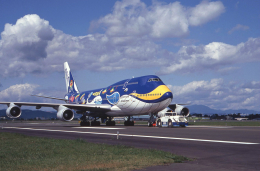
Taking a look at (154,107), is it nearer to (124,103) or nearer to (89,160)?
(124,103)

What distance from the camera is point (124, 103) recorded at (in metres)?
39.1

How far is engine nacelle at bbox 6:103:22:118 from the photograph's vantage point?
125 feet

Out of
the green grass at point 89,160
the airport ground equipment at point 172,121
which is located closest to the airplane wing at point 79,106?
the airport ground equipment at point 172,121

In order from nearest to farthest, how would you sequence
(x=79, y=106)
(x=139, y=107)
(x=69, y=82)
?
(x=139, y=107)
(x=79, y=106)
(x=69, y=82)

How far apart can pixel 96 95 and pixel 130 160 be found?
37.2 m

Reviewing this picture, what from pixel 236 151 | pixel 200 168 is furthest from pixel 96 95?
pixel 200 168

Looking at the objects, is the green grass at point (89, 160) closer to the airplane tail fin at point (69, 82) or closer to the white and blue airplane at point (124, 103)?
the white and blue airplane at point (124, 103)

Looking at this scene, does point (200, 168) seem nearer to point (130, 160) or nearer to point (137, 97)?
point (130, 160)

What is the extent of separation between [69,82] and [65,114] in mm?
23116

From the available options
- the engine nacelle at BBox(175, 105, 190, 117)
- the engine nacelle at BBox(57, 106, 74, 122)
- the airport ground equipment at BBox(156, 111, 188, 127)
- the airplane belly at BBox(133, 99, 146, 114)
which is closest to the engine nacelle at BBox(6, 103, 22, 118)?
the engine nacelle at BBox(57, 106, 74, 122)

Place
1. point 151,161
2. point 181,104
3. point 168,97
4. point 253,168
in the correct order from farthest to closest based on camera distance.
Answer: point 181,104 < point 168,97 < point 151,161 < point 253,168

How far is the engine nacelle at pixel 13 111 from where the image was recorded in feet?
125

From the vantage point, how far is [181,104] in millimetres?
45500

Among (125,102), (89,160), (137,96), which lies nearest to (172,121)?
(137,96)
